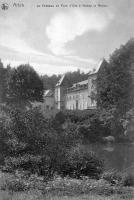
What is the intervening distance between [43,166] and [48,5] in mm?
4581

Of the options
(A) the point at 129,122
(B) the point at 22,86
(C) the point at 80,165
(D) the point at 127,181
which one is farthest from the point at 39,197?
(B) the point at 22,86

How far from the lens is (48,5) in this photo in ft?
22.3

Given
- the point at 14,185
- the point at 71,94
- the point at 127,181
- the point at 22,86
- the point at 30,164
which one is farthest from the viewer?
the point at 71,94

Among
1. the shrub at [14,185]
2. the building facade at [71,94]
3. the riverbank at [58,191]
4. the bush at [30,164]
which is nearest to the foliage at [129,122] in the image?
the building facade at [71,94]

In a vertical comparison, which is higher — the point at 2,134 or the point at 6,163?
the point at 2,134

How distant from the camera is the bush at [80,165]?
31.5ft

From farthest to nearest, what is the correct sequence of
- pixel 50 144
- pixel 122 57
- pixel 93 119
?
1. pixel 93 119
2. pixel 122 57
3. pixel 50 144

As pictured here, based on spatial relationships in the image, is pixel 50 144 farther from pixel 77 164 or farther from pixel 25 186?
pixel 25 186

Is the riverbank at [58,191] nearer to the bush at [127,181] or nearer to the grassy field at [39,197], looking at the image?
the grassy field at [39,197]

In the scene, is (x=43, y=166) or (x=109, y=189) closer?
(x=109, y=189)

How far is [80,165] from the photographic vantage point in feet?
32.2

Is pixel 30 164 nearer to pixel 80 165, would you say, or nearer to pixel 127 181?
pixel 80 165

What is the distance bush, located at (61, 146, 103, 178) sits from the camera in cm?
961

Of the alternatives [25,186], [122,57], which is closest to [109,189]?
[25,186]
